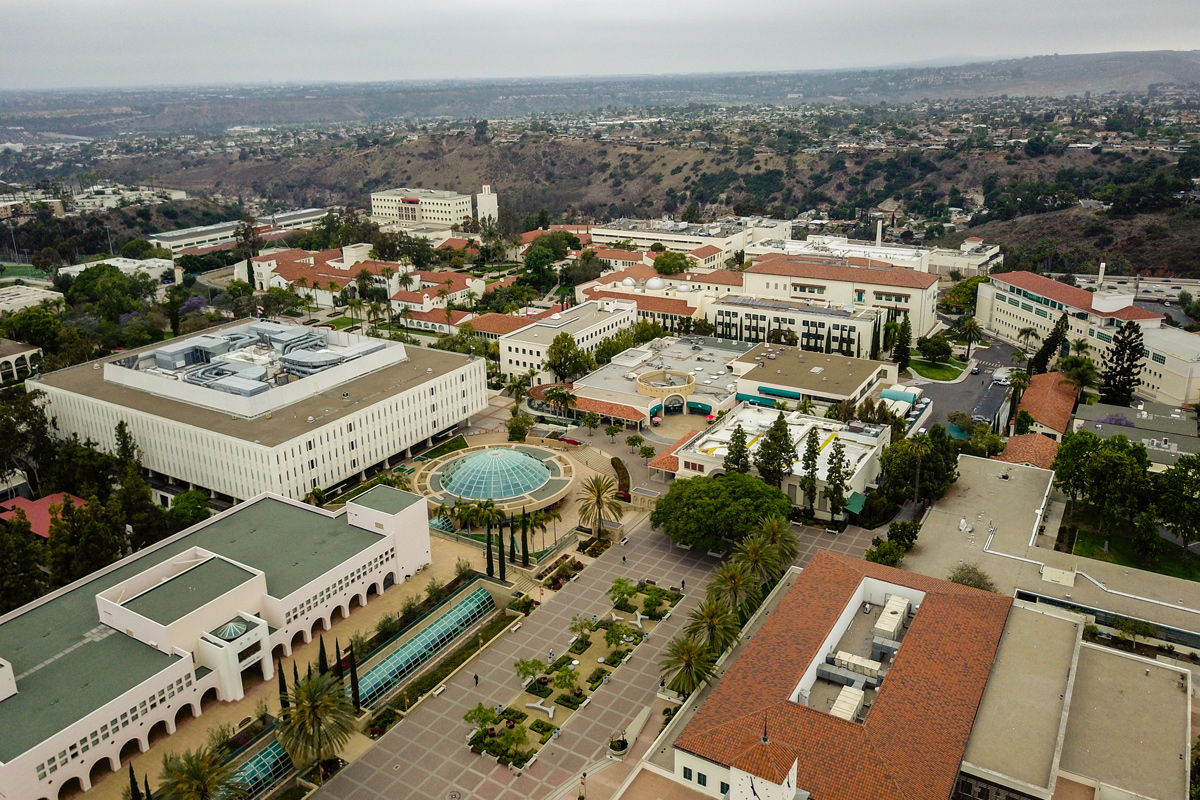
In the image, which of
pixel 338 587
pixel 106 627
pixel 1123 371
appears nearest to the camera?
pixel 106 627

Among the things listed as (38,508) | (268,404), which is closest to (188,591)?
(268,404)

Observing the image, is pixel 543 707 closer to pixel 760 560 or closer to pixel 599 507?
pixel 760 560

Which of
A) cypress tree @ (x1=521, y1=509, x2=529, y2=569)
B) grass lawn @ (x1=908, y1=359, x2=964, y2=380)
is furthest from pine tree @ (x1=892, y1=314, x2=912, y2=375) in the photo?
cypress tree @ (x1=521, y1=509, x2=529, y2=569)

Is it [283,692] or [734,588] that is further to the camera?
[734,588]

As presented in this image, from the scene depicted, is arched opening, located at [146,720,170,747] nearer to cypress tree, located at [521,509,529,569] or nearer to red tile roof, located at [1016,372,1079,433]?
cypress tree, located at [521,509,529,569]

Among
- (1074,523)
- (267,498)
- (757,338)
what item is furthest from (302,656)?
(757,338)

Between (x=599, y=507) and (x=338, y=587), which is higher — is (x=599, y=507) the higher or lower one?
the higher one

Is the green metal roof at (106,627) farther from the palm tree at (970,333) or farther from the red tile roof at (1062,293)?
the red tile roof at (1062,293)
